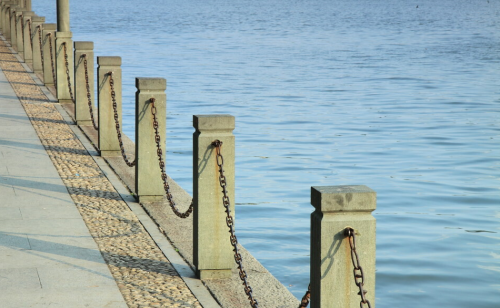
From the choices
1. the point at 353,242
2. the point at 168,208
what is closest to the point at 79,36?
the point at 168,208

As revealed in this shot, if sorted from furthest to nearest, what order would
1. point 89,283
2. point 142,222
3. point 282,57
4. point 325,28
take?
point 325,28, point 282,57, point 142,222, point 89,283

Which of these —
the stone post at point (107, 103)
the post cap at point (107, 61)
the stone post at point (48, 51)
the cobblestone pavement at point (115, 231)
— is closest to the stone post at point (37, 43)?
the stone post at point (48, 51)

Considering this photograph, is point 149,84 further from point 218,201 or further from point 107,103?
point 107,103

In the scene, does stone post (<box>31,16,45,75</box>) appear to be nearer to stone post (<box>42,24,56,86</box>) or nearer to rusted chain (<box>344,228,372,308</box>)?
stone post (<box>42,24,56,86</box>)

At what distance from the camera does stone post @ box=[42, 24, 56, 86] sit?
1686cm

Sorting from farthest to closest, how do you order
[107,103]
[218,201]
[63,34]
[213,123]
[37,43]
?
[37,43] → [63,34] → [107,103] → [218,201] → [213,123]

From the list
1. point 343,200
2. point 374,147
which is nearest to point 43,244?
point 343,200

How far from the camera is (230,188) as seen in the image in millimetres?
6355

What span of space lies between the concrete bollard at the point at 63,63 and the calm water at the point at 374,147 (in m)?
2.14

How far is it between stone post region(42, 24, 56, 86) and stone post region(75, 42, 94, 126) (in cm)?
406

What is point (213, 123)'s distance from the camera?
6211mm

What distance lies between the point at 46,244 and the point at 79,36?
43.5m

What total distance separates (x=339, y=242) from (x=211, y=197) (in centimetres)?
212

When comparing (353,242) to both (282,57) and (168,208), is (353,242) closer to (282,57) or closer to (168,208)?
(168,208)
